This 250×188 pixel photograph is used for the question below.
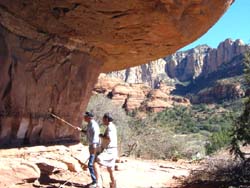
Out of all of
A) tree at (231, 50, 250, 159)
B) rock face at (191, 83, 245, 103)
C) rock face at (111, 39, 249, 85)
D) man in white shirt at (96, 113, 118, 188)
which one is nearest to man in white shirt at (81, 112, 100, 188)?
man in white shirt at (96, 113, 118, 188)

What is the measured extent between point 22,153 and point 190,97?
73087 millimetres

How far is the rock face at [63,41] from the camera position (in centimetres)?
702

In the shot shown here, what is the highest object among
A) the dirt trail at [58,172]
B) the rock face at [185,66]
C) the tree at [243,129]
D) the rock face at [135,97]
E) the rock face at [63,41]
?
the rock face at [185,66]

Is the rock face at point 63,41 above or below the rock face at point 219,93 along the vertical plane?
below

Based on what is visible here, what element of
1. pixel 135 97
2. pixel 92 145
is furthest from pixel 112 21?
pixel 135 97

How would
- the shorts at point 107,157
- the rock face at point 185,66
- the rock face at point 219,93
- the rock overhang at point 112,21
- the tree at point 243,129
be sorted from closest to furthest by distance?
1. the shorts at point 107,157
2. the rock overhang at point 112,21
3. the tree at point 243,129
4. the rock face at point 219,93
5. the rock face at point 185,66

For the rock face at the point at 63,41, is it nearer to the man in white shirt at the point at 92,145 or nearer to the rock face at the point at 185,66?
the man in white shirt at the point at 92,145

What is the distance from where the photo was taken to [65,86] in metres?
8.63

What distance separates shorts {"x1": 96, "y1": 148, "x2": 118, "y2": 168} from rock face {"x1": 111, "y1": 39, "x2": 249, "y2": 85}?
295 feet

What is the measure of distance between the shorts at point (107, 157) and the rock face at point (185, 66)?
9003 cm

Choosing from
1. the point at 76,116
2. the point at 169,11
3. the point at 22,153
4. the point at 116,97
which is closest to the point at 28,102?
the point at 22,153

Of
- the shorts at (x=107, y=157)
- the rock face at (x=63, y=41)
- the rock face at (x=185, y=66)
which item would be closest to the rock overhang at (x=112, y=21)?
the rock face at (x=63, y=41)

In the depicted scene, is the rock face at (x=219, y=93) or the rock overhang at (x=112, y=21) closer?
the rock overhang at (x=112, y=21)

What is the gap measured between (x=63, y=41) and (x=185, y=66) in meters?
108
